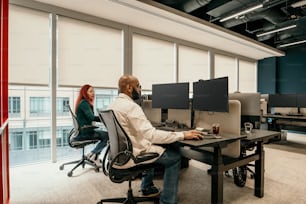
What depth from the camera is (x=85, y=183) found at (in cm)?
273

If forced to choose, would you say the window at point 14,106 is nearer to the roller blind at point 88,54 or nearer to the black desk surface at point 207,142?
the roller blind at point 88,54

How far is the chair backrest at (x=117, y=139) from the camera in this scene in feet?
5.67

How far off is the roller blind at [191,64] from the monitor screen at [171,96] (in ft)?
9.48

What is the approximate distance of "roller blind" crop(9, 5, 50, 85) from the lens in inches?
134

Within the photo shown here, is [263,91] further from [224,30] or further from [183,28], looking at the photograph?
[183,28]

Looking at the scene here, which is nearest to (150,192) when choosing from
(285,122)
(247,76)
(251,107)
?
(251,107)

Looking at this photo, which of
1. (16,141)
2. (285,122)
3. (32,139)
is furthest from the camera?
(285,122)

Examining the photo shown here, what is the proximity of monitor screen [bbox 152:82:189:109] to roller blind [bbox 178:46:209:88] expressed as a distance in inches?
114

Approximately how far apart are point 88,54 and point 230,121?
10.4 ft

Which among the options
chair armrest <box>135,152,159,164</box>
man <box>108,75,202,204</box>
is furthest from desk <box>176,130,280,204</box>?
chair armrest <box>135,152,159,164</box>

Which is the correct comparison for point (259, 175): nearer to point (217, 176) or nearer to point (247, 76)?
point (217, 176)

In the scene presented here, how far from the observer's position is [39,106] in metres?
3.85

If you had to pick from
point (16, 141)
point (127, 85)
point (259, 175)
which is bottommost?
point (259, 175)

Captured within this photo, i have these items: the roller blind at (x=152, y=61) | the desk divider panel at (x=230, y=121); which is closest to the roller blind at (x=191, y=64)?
the roller blind at (x=152, y=61)
